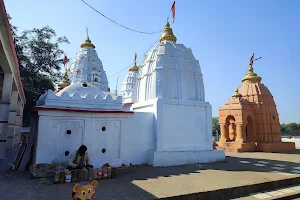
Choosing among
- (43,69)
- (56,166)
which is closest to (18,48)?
(43,69)

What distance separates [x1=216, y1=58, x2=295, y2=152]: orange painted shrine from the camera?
15.9 m

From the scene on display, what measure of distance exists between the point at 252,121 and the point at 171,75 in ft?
34.4

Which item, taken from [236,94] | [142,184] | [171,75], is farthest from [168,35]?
[236,94]

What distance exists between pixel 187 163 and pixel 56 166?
5.55 m

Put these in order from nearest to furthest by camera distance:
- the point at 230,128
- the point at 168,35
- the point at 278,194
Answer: the point at 278,194 → the point at 168,35 → the point at 230,128

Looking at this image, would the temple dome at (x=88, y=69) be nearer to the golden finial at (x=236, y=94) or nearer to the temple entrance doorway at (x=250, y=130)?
the golden finial at (x=236, y=94)

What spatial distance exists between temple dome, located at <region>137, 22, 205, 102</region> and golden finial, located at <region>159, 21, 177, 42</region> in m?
0.25

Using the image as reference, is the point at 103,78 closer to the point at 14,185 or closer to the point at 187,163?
the point at 187,163

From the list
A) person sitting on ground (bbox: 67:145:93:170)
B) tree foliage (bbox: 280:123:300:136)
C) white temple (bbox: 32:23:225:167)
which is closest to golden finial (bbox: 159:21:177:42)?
white temple (bbox: 32:23:225:167)

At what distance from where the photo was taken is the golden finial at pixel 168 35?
38.7 ft

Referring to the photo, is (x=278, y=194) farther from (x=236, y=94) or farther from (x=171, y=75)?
(x=236, y=94)

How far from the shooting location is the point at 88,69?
2152 cm

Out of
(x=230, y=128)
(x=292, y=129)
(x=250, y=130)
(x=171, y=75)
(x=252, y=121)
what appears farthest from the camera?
(x=292, y=129)

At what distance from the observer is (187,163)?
31.0ft
